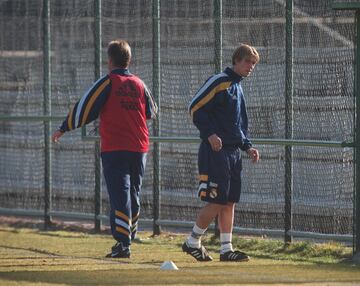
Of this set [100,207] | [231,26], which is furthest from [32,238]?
[231,26]

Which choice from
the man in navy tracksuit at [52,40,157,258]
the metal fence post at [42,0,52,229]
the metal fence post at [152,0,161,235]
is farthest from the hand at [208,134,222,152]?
the metal fence post at [42,0,52,229]

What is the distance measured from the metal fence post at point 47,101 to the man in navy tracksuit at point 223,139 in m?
4.79

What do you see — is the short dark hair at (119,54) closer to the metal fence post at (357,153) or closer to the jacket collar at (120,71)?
the jacket collar at (120,71)

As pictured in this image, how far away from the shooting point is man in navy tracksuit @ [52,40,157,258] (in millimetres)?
10758

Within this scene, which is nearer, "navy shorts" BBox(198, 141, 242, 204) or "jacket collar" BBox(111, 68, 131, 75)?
"navy shorts" BBox(198, 141, 242, 204)

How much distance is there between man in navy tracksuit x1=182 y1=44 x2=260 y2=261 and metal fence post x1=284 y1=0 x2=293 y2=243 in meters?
1.66

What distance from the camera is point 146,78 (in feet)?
45.4

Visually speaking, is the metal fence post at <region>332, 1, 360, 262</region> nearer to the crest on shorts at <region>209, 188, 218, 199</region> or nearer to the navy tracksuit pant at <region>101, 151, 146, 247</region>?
the crest on shorts at <region>209, 188, 218, 199</region>

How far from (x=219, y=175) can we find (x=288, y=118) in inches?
78.2

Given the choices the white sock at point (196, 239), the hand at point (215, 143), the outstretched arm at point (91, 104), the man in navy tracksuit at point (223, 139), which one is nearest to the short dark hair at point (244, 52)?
the man in navy tracksuit at point (223, 139)

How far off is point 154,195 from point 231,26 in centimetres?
216

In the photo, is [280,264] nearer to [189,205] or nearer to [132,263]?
[132,263]

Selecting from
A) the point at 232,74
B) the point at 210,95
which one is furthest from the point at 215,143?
the point at 232,74

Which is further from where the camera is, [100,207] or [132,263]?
[100,207]
